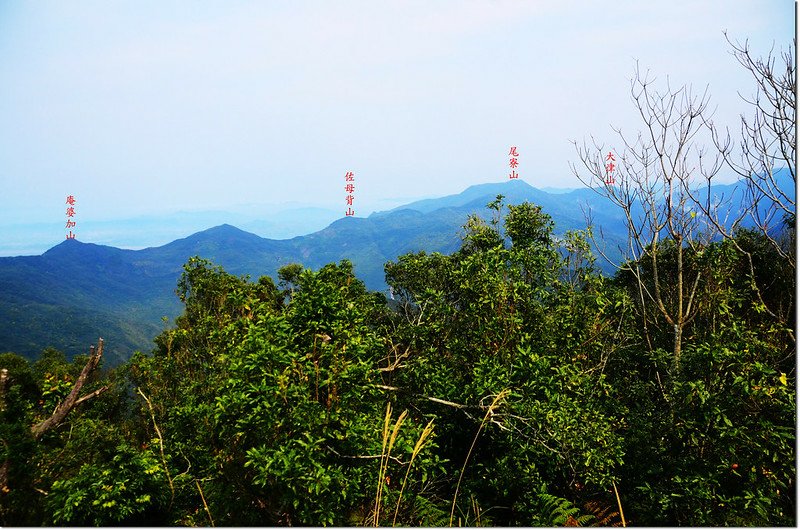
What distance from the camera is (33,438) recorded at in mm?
4438

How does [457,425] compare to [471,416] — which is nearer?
[471,416]

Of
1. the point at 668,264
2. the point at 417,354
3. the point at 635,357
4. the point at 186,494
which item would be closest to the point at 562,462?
the point at 417,354

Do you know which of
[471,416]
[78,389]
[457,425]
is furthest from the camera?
[457,425]

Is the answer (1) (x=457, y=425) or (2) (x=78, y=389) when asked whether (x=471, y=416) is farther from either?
(2) (x=78, y=389)

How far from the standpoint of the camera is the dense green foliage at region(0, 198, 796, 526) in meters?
4.43

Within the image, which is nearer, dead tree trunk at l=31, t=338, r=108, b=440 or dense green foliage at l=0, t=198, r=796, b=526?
dead tree trunk at l=31, t=338, r=108, b=440

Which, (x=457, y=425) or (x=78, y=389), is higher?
(x=78, y=389)

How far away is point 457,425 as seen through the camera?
256 inches

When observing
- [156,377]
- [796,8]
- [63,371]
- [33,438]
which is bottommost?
[63,371]

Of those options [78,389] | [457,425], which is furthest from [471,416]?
[78,389]

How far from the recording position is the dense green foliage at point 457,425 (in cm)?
443

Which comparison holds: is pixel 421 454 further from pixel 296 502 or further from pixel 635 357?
pixel 635 357

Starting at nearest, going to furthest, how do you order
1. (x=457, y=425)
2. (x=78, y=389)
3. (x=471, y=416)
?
(x=78, y=389) → (x=471, y=416) → (x=457, y=425)

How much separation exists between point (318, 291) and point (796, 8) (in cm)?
504
